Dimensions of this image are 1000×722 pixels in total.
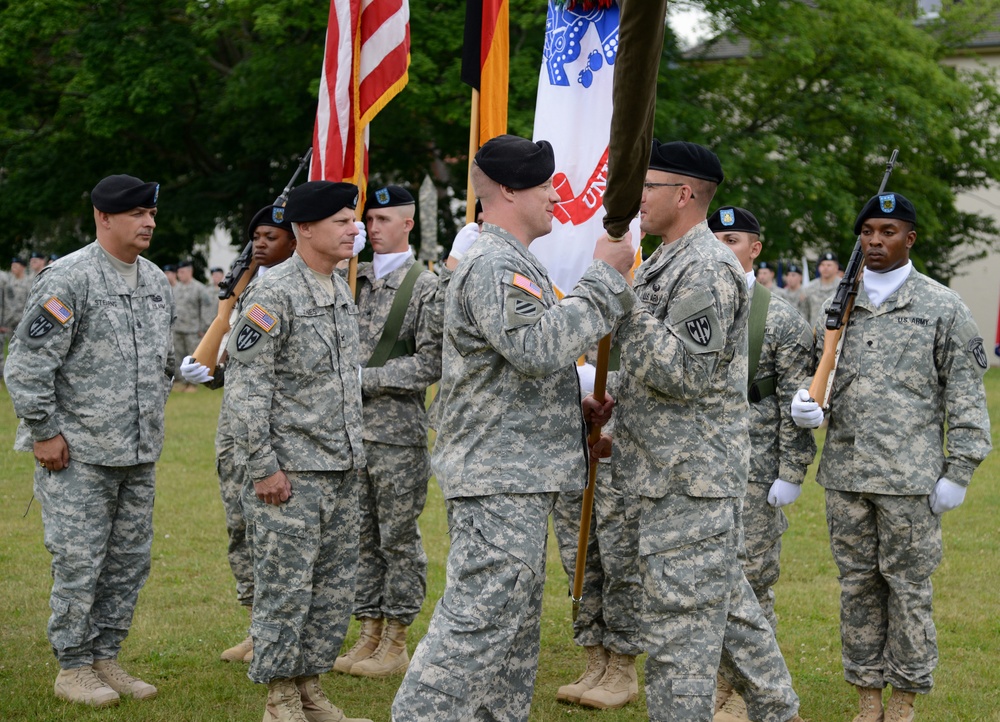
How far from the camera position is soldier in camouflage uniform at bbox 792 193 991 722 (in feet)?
16.9

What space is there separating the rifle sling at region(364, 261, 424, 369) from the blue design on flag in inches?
57.5

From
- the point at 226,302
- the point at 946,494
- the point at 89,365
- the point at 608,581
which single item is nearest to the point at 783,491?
the point at 946,494

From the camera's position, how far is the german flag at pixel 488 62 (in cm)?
627

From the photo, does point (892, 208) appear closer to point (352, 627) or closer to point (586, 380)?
point (586, 380)

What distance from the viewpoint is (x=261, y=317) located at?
16.4 ft

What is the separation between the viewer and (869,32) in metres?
24.7

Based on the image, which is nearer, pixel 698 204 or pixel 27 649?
pixel 698 204

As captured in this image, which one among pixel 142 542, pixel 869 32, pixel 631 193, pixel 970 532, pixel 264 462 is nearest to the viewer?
pixel 631 193

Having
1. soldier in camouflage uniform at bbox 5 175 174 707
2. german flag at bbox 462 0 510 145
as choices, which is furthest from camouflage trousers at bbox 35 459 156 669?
german flag at bbox 462 0 510 145

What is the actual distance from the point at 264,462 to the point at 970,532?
23.9 ft

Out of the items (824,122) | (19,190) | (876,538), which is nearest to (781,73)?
(824,122)

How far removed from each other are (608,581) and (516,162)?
8.05 feet

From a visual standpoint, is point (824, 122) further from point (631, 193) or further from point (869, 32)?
point (631, 193)

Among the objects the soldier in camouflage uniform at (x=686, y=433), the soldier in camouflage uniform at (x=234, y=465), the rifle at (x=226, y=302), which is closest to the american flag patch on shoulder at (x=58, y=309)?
the rifle at (x=226, y=302)
